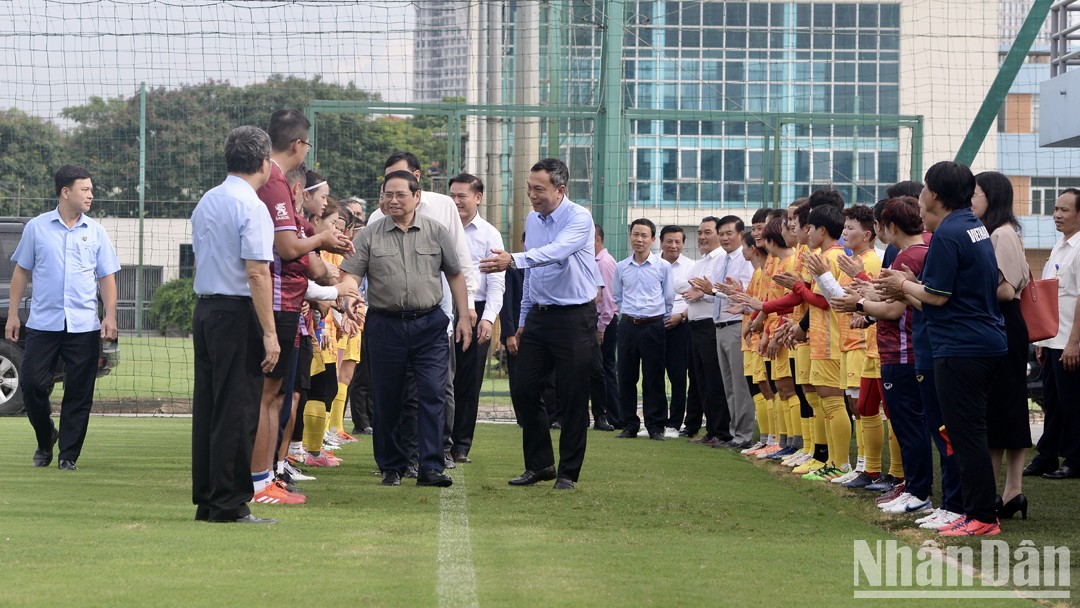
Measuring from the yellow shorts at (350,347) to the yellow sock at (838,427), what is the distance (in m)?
3.86

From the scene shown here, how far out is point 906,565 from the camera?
18.2 feet

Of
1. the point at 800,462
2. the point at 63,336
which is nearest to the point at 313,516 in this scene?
the point at 63,336

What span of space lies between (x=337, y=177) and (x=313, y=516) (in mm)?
13541

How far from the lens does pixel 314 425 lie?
9.40 m

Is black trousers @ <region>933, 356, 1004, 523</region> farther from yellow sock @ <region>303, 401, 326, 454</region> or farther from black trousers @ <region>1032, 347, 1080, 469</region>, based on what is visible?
yellow sock @ <region>303, 401, 326, 454</region>

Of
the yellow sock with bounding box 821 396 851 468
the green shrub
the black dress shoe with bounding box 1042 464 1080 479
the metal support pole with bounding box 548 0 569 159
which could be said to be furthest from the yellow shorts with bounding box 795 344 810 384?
the green shrub

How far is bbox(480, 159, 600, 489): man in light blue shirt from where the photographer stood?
791cm

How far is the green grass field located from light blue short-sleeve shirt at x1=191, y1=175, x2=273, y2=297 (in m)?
1.16

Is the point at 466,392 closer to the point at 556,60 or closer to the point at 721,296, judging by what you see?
the point at 721,296

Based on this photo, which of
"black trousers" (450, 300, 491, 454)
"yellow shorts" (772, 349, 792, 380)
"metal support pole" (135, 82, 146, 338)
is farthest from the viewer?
"metal support pole" (135, 82, 146, 338)

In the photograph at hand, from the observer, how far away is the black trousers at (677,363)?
12.5m

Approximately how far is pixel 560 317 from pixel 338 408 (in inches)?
135

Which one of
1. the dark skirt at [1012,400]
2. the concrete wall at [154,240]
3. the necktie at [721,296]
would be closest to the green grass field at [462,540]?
the dark skirt at [1012,400]

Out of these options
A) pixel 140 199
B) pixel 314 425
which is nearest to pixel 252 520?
pixel 314 425
